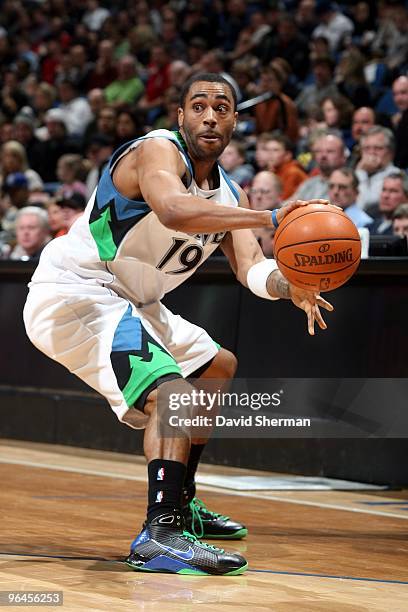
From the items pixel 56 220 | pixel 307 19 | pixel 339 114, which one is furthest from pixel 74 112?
pixel 56 220

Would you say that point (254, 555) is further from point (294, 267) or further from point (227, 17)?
point (227, 17)

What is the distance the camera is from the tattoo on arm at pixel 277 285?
4512 millimetres

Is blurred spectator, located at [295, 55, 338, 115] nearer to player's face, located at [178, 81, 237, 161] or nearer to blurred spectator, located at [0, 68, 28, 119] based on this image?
blurred spectator, located at [0, 68, 28, 119]

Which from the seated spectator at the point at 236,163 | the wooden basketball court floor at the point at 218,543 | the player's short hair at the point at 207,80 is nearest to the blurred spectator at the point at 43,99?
the seated spectator at the point at 236,163

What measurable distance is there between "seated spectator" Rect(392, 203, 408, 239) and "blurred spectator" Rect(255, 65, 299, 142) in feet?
12.1

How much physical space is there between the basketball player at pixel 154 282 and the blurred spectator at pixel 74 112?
10.2 m

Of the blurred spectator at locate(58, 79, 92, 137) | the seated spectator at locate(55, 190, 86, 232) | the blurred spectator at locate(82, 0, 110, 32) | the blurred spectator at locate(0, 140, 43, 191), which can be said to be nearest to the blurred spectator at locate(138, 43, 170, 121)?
the blurred spectator at locate(58, 79, 92, 137)

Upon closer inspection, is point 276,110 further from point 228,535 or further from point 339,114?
point 228,535

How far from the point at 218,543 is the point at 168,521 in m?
0.73

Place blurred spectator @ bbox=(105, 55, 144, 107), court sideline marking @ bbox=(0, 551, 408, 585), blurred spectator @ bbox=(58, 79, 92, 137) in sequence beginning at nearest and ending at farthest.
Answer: court sideline marking @ bbox=(0, 551, 408, 585) → blurred spectator @ bbox=(105, 55, 144, 107) → blurred spectator @ bbox=(58, 79, 92, 137)

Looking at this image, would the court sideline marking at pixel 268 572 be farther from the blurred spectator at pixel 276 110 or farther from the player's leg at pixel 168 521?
the blurred spectator at pixel 276 110

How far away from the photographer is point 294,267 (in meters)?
4.09

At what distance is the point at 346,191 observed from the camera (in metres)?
8.05

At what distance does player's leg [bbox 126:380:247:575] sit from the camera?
4.13 metres
